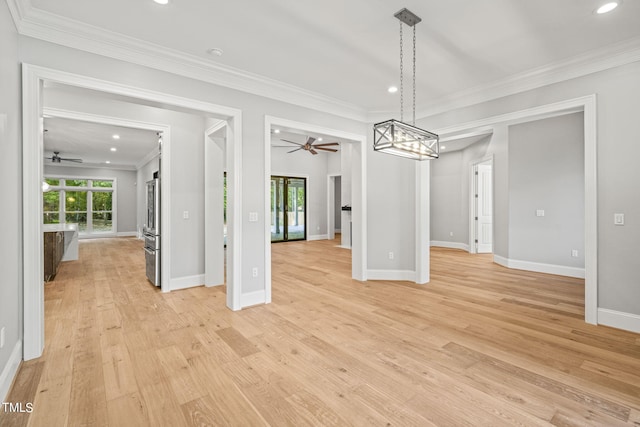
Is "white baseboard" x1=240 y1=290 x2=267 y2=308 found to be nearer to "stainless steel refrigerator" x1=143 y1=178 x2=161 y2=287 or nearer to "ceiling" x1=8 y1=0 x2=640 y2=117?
"stainless steel refrigerator" x1=143 y1=178 x2=161 y2=287

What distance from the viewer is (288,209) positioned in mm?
10602

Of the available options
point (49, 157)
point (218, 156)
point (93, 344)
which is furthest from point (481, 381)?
point (49, 157)

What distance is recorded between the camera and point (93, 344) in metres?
2.77

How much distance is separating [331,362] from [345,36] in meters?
2.90

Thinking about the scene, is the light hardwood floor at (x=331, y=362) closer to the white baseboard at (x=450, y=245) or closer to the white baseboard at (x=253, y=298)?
the white baseboard at (x=253, y=298)

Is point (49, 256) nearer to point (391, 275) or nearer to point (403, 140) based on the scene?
point (391, 275)

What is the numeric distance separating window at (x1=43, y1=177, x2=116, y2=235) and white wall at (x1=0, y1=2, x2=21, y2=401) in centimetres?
1130

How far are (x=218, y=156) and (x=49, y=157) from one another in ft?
29.1

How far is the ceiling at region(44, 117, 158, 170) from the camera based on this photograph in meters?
6.35

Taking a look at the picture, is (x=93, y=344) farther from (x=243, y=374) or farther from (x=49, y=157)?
(x=49, y=157)

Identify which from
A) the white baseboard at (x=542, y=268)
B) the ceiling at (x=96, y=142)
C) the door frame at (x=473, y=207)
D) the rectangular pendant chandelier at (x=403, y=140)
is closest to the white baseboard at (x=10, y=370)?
the rectangular pendant chandelier at (x=403, y=140)

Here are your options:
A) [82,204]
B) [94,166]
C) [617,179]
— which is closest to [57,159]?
[94,166]

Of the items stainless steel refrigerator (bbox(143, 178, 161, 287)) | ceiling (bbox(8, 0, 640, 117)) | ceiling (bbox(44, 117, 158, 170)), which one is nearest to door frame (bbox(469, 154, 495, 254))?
ceiling (bbox(8, 0, 640, 117))

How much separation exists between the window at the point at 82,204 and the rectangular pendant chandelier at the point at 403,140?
42.4 ft
